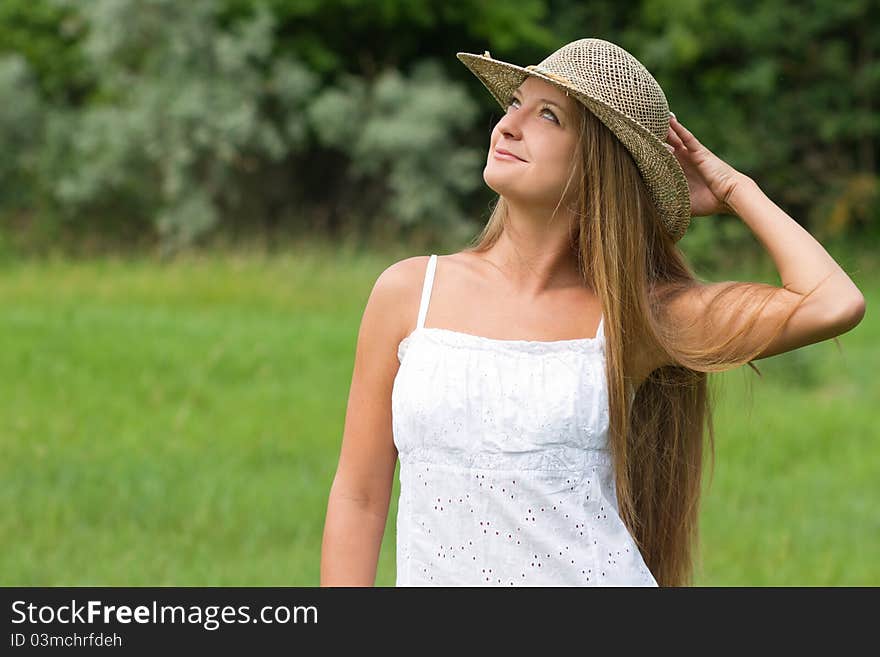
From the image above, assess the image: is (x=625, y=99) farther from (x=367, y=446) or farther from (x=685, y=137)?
(x=367, y=446)

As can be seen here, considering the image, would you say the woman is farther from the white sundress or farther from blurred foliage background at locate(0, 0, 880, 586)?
blurred foliage background at locate(0, 0, 880, 586)

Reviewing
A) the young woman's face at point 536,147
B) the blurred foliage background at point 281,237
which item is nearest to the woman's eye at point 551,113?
the young woman's face at point 536,147

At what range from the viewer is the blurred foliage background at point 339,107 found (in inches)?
599

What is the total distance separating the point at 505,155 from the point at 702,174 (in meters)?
0.47

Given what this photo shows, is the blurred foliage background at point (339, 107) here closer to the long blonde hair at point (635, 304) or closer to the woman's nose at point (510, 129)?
the long blonde hair at point (635, 304)

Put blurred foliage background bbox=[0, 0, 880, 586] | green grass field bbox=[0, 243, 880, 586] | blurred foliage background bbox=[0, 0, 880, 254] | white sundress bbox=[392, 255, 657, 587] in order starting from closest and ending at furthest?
white sundress bbox=[392, 255, 657, 587], green grass field bbox=[0, 243, 880, 586], blurred foliage background bbox=[0, 0, 880, 586], blurred foliage background bbox=[0, 0, 880, 254]

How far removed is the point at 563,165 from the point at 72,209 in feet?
47.7

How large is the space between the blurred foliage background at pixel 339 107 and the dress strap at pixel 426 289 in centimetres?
1231

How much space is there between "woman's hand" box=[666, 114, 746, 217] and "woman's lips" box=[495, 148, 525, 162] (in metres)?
0.36

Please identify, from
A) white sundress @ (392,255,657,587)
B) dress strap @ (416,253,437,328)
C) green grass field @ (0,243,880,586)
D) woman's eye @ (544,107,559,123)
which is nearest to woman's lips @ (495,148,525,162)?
woman's eye @ (544,107,559,123)

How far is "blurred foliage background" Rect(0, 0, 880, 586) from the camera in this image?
5.75 m

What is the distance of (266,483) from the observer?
613 centimetres

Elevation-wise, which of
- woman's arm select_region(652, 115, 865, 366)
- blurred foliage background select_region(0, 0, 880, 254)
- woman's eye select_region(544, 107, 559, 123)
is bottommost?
woman's arm select_region(652, 115, 865, 366)
